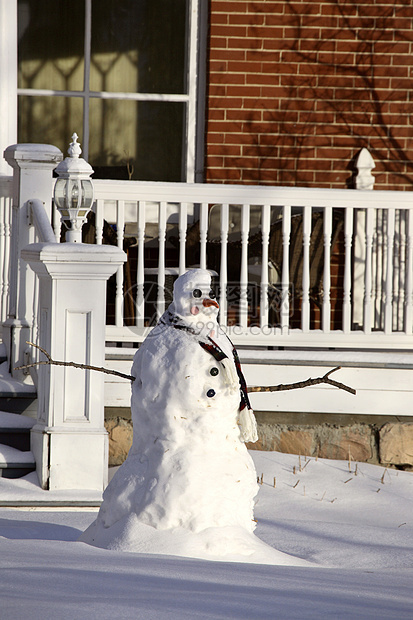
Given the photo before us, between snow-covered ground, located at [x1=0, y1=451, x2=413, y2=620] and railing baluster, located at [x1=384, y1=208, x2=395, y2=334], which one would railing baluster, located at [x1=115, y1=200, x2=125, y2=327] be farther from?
railing baluster, located at [x1=384, y1=208, x2=395, y2=334]

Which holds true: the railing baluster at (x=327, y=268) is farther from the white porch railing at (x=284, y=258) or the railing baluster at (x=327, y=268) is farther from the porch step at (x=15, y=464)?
the porch step at (x=15, y=464)

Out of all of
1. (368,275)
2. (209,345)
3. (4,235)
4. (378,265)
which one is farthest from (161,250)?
(209,345)

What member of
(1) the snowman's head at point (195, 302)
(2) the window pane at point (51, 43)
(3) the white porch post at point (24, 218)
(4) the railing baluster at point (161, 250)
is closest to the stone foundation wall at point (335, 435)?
(4) the railing baluster at point (161, 250)

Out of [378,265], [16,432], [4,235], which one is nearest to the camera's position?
[16,432]

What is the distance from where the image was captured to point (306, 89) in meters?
6.67

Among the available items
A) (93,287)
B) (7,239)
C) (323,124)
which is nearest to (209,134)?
(323,124)

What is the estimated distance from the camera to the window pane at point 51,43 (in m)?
6.93

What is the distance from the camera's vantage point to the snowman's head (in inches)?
124

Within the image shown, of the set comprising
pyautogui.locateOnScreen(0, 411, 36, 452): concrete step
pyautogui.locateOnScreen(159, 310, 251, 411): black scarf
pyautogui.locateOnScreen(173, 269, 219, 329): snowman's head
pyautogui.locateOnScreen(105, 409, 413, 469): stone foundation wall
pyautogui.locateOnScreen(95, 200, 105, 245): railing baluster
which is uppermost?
pyautogui.locateOnScreen(95, 200, 105, 245): railing baluster

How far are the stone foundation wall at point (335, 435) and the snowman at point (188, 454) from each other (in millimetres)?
2332

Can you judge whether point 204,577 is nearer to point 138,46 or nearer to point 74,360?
point 74,360

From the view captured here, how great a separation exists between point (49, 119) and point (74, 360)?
11.1 ft

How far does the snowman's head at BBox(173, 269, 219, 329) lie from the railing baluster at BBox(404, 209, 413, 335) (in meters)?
2.64

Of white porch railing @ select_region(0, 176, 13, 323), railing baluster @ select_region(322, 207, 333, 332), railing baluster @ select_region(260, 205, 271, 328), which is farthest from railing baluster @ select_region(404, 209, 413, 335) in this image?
white porch railing @ select_region(0, 176, 13, 323)
